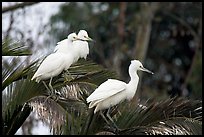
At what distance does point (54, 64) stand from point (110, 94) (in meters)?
0.78

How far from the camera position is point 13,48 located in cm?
666

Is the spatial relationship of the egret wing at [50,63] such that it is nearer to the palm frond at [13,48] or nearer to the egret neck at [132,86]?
the palm frond at [13,48]

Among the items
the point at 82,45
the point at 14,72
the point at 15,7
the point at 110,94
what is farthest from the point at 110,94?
the point at 15,7

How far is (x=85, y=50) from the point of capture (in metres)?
7.02

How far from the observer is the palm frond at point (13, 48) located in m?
6.64

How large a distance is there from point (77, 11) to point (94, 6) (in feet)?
2.00

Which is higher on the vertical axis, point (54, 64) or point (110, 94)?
point (54, 64)

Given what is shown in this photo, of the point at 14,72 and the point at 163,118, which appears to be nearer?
the point at 163,118

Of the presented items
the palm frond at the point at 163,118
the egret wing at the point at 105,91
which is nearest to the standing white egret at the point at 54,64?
the egret wing at the point at 105,91

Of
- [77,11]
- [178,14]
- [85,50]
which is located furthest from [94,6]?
[85,50]

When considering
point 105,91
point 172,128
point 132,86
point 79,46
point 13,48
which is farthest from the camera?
point 79,46

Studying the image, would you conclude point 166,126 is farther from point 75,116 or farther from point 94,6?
point 94,6

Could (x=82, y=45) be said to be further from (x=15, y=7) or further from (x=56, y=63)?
(x=15, y=7)

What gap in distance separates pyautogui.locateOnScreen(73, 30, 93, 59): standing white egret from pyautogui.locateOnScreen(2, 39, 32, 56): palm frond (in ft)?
1.76
